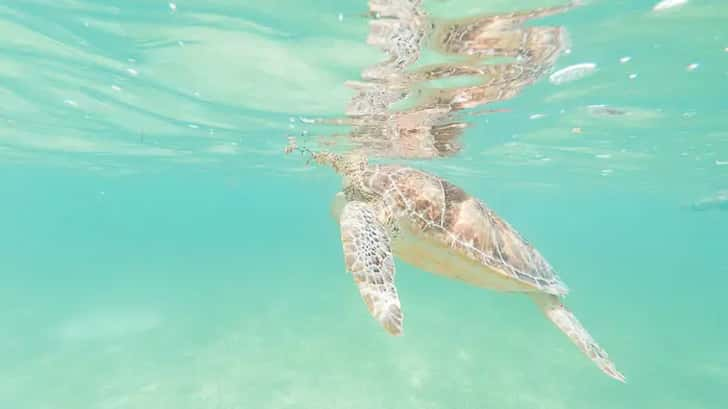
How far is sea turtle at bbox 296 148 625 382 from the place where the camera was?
432cm

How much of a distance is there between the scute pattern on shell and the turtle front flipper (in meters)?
0.64

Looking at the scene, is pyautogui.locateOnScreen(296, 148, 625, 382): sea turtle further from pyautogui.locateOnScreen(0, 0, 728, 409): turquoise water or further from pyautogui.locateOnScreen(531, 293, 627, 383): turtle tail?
pyautogui.locateOnScreen(0, 0, 728, 409): turquoise water

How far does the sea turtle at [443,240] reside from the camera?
4.32 meters

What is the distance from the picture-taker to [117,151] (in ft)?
74.6

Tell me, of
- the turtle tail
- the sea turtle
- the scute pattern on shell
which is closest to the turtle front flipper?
the sea turtle

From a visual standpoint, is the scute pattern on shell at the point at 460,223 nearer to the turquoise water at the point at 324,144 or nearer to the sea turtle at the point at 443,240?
the sea turtle at the point at 443,240

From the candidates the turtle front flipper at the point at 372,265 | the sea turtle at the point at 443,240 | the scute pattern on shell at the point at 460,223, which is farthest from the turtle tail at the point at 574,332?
the turtle front flipper at the point at 372,265

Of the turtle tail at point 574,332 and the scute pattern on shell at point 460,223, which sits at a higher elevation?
the scute pattern on shell at point 460,223

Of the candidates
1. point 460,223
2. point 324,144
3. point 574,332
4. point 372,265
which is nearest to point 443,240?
point 460,223

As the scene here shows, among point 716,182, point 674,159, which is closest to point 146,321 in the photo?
point 674,159

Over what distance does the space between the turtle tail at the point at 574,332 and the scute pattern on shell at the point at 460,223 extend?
35 cm

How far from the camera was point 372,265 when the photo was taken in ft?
12.4

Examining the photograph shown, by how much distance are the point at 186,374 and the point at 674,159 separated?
74.1 feet

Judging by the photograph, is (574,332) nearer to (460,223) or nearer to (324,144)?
(460,223)
